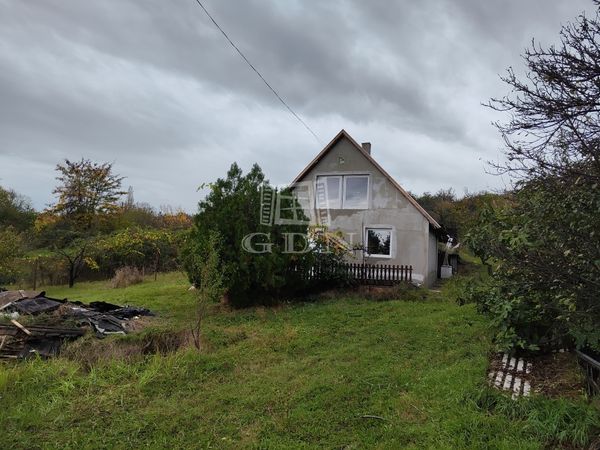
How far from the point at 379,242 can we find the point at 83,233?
A: 18007 mm

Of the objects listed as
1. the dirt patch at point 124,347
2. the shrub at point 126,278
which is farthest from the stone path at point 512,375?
the shrub at point 126,278

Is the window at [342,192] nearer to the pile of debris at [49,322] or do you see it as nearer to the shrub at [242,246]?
the shrub at [242,246]

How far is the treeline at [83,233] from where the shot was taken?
18781 millimetres

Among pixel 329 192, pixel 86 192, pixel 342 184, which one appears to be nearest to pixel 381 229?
pixel 342 184

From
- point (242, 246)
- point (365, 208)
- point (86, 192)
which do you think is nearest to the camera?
point (242, 246)

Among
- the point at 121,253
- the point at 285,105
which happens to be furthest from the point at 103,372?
the point at 121,253

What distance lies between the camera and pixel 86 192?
2688 cm

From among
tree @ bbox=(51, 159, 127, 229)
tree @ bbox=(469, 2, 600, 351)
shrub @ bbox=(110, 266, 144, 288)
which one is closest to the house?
shrub @ bbox=(110, 266, 144, 288)

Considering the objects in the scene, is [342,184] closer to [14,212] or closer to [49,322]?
[49,322]

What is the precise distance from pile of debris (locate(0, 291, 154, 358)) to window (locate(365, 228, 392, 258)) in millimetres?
8712

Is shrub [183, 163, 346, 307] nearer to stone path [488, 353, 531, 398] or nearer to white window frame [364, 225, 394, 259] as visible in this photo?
white window frame [364, 225, 394, 259]

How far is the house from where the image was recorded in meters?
14.5

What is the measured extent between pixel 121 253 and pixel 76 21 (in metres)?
15.6

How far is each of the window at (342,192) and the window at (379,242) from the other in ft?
3.58
